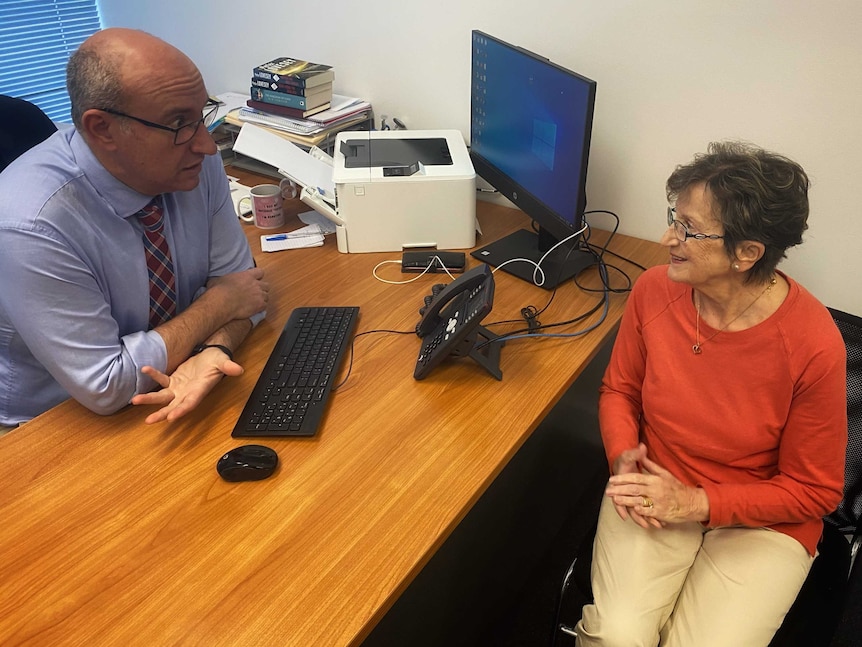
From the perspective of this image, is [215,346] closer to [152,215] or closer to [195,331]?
[195,331]

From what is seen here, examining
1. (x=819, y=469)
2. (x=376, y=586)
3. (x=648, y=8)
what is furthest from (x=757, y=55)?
(x=376, y=586)

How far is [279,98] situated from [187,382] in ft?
4.07

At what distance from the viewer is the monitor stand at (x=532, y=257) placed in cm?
166

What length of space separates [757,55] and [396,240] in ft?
3.25

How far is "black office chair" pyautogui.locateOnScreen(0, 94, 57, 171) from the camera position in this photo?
1677 millimetres

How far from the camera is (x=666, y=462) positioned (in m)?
1.32

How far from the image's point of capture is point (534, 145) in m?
1.59

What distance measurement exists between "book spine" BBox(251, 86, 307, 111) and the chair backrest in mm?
1658

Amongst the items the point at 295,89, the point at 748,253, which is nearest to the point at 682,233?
the point at 748,253

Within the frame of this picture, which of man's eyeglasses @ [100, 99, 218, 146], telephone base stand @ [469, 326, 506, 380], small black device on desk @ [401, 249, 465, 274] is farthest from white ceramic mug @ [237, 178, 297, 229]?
telephone base stand @ [469, 326, 506, 380]

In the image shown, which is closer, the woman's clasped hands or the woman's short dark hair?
the woman's short dark hair

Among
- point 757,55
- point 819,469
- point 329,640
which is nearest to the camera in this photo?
point 329,640

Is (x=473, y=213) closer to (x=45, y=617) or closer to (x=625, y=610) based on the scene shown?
(x=625, y=610)

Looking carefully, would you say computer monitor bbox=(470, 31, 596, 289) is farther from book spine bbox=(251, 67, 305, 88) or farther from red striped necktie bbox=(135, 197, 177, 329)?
red striped necktie bbox=(135, 197, 177, 329)
